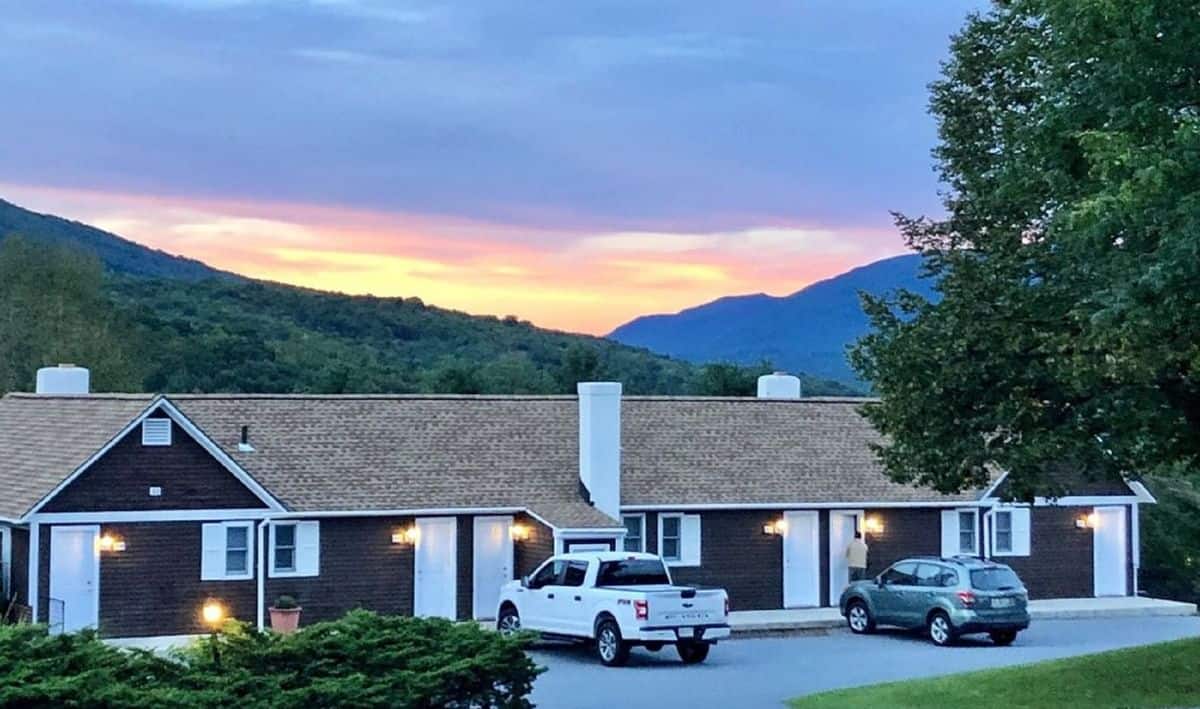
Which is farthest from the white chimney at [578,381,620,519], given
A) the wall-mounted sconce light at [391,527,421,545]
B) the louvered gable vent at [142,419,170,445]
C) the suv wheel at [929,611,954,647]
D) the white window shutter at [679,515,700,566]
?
the louvered gable vent at [142,419,170,445]

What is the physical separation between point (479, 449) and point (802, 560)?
756 centimetres

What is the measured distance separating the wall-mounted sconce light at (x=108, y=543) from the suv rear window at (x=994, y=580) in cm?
1569

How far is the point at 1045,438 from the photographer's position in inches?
853

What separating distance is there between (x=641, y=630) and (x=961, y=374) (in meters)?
7.96

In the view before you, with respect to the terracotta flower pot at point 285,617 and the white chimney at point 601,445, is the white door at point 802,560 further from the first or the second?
the terracotta flower pot at point 285,617

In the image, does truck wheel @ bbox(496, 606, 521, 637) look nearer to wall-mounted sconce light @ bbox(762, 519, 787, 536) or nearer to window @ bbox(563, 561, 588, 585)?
window @ bbox(563, 561, 588, 585)

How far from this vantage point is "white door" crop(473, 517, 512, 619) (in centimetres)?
3575

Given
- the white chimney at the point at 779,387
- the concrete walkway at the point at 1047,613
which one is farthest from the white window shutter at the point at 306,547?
the white chimney at the point at 779,387

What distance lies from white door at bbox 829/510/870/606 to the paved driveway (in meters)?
3.91

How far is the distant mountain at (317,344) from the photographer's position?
68938 mm

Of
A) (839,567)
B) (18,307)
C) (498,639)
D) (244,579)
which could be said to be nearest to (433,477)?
(244,579)

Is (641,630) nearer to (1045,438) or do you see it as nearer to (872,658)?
(872,658)

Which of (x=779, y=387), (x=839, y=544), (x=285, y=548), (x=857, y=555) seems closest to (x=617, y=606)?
(x=285, y=548)

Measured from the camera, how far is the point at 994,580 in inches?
1264
